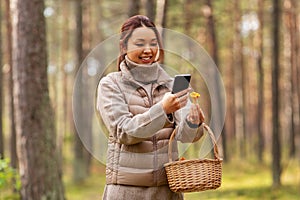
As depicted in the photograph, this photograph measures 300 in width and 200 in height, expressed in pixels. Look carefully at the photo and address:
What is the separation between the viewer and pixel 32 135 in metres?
8.64

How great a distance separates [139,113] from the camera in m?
3.71

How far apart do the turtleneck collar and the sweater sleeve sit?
14cm

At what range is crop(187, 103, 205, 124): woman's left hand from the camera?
3600 mm

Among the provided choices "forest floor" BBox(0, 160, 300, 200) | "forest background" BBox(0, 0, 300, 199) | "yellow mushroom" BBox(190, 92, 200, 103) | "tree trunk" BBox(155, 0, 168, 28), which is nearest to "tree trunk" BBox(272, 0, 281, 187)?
"forest background" BBox(0, 0, 300, 199)

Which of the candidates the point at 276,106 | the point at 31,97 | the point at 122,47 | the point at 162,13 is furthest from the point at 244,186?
the point at 122,47

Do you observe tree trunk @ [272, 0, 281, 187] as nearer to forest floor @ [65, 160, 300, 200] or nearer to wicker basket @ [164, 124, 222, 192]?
forest floor @ [65, 160, 300, 200]

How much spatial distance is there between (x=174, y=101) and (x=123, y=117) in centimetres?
34

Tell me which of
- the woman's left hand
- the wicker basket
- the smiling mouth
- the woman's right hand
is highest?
the smiling mouth

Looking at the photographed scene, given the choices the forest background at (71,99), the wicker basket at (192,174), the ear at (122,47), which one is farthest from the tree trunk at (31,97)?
the wicker basket at (192,174)

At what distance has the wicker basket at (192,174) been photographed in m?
3.57

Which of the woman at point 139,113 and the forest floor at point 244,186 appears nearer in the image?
the woman at point 139,113

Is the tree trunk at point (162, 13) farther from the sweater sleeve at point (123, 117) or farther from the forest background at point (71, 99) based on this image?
the sweater sleeve at point (123, 117)

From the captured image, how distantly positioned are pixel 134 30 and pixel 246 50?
36.0 metres

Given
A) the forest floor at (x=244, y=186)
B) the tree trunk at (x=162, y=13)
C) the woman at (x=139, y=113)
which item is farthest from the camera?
the forest floor at (x=244, y=186)
